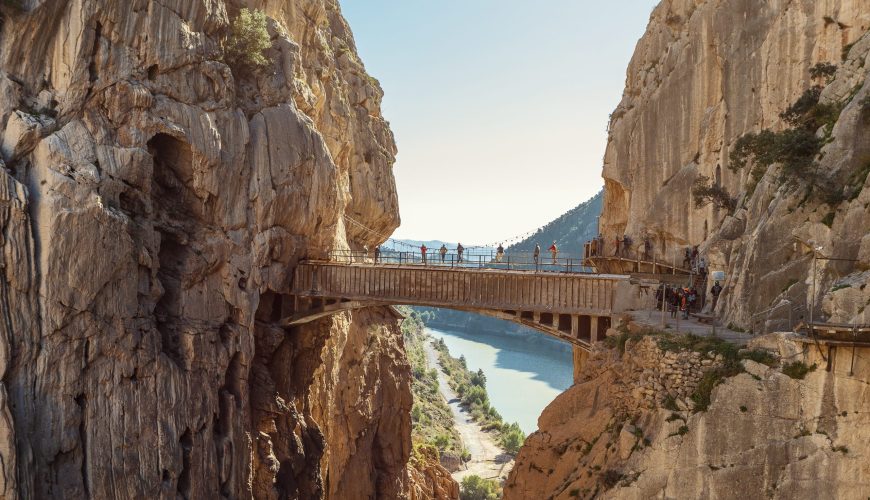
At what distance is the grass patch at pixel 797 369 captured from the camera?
13.4 meters

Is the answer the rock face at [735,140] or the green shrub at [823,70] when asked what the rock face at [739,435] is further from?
the green shrub at [823,70]

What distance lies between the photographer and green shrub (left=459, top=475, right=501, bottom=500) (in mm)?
51250

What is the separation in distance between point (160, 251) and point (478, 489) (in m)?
36.1

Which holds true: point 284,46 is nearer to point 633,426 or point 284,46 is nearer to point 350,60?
point 350,60

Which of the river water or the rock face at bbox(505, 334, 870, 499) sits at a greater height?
the rock face at bbox(505, 334, 870, 499)

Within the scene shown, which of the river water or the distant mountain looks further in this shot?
the distant mountain

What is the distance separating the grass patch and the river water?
239ft

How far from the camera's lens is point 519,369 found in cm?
11675

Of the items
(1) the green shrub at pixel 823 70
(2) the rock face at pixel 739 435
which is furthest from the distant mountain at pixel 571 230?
(2) the rock face at pixel 739 435

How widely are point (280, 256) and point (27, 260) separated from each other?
10.4 metres

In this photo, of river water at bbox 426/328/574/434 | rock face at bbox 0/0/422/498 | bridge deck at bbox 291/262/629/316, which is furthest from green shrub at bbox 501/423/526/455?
bridge deck at bbox 291/262/629/316

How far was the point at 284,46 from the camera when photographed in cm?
A: 2989

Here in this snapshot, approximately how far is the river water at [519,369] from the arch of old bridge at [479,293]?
200 ft

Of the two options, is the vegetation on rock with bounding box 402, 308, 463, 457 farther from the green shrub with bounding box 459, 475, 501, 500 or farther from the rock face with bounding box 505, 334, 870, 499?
the rock face with bounding box 505, 334, 870, 499
